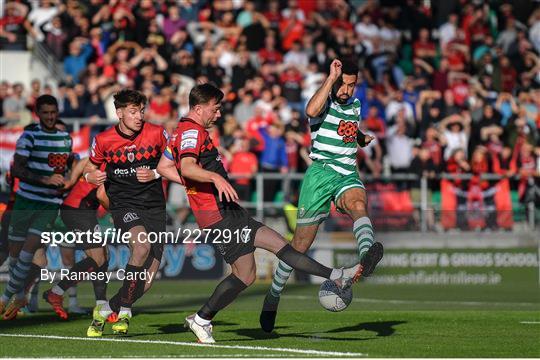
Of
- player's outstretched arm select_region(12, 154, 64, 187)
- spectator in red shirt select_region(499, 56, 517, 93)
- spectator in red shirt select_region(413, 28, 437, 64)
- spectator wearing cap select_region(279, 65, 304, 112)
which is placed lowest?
player's outstretched arm select_region(12, 154, 64, 187)

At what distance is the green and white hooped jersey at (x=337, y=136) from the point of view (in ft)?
42.4

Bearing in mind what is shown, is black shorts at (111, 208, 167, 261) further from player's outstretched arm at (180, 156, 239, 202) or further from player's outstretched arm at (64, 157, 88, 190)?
player's outstretched arm at (64, 157, 88, 190)

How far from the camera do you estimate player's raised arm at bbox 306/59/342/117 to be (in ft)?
39.7

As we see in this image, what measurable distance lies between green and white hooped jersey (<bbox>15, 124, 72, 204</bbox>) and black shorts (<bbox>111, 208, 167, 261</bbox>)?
8.61ft

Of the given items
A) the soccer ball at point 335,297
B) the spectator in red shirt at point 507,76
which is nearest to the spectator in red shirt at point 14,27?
the spectator in red shirt at point 507,76

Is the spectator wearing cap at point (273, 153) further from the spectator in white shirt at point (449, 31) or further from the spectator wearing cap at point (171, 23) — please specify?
the spectator in white shirt at point (449, 31)

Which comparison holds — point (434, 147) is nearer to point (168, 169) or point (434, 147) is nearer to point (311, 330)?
point (311, 330)

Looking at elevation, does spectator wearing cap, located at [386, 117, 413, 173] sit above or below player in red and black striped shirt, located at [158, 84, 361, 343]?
above

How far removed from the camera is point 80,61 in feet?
86.7

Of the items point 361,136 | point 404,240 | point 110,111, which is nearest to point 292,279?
point 404,240

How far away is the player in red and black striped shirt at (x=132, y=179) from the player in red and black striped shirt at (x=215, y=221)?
0.69 m

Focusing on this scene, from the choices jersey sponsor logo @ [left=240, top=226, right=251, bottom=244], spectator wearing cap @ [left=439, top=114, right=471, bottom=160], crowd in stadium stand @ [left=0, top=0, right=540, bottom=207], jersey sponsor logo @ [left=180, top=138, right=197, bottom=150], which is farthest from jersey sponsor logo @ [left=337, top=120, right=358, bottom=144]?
spectator wearing cap @ [left=439, top=114, right=471, bottom=160]

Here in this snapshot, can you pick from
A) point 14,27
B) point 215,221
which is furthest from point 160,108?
point 215,221

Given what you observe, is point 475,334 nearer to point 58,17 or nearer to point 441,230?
point 441,230
